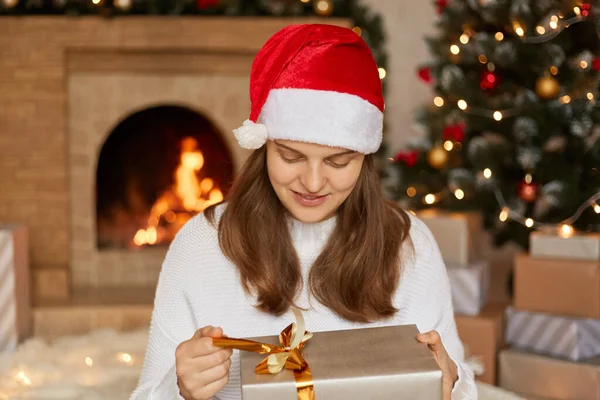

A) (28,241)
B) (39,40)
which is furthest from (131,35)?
(28,241)

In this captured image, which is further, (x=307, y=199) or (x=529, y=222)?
(x=529, y=222)

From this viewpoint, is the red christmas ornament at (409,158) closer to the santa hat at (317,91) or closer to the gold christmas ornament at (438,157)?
the gold christmas ornament at (438,157)

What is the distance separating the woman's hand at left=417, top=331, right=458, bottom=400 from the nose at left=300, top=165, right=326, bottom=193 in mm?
322

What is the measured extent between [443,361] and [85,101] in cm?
245

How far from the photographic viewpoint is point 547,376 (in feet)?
8.00

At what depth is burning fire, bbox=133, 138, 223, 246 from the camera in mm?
3566

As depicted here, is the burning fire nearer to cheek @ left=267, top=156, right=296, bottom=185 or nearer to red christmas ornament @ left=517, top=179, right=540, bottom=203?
red christmas ornament @ left=517, top=179, right=540, bottom=203

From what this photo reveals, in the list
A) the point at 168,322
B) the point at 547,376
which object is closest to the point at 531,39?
the point at 547,376

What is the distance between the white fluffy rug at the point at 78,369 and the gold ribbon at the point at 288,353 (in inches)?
49.4

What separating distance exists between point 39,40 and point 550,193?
85.3 inches

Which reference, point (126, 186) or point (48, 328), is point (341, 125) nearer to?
point (48, 328)

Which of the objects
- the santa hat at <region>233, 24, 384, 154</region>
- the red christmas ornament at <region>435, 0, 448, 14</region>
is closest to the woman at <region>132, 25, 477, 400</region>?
the santa hat at <region>233, 24, 384, 154</region>

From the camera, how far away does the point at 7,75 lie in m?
3.18

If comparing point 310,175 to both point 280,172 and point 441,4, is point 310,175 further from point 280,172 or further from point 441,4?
point 441,4
